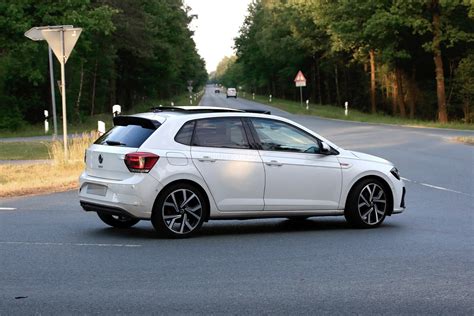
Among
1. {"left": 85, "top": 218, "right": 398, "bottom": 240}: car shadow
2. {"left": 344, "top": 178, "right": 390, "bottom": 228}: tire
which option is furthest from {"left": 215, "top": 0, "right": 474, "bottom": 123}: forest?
{"left": 344, "top": 178, "right": 390, "bottom": 228}: tire

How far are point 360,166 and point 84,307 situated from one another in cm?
498

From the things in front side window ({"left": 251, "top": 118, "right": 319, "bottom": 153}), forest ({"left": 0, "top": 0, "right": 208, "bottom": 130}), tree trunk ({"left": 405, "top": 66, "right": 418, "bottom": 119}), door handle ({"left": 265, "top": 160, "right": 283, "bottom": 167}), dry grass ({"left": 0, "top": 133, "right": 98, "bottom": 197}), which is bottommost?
dry grass ({"left": 0, "top": 133, "right": 98, "bottom": 197})

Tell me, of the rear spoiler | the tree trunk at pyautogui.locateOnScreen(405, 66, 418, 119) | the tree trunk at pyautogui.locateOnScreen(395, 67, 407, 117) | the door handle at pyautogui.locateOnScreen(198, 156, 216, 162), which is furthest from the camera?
the tree trunk at pyautogui.locateOnScreen(405, 66, 418, 119)

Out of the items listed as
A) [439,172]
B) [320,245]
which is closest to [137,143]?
[320,245]

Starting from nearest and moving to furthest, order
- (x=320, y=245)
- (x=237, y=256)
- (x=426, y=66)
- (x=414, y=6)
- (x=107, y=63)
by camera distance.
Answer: (x=237, y=256)
(x=320, y=245)
(x=414, y=6)
(x=107, y=63)
(x=426, y=66)

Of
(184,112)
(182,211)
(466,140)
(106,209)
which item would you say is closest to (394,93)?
(466,140)

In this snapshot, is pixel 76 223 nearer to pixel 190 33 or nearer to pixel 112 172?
pixel 112 172

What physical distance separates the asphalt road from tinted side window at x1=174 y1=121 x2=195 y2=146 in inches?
49.9

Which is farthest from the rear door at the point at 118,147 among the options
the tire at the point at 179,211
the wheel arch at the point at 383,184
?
the wheel arch at the point at 383,184

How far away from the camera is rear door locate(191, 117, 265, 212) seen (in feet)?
28.6

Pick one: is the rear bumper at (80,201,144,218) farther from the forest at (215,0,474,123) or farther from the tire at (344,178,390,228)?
the forest at (215,0,474,123)

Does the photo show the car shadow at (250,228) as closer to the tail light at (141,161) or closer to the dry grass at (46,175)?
the tail light at (141,161)

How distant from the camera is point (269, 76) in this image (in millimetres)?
107938

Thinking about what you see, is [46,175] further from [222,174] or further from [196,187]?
[222,174]
